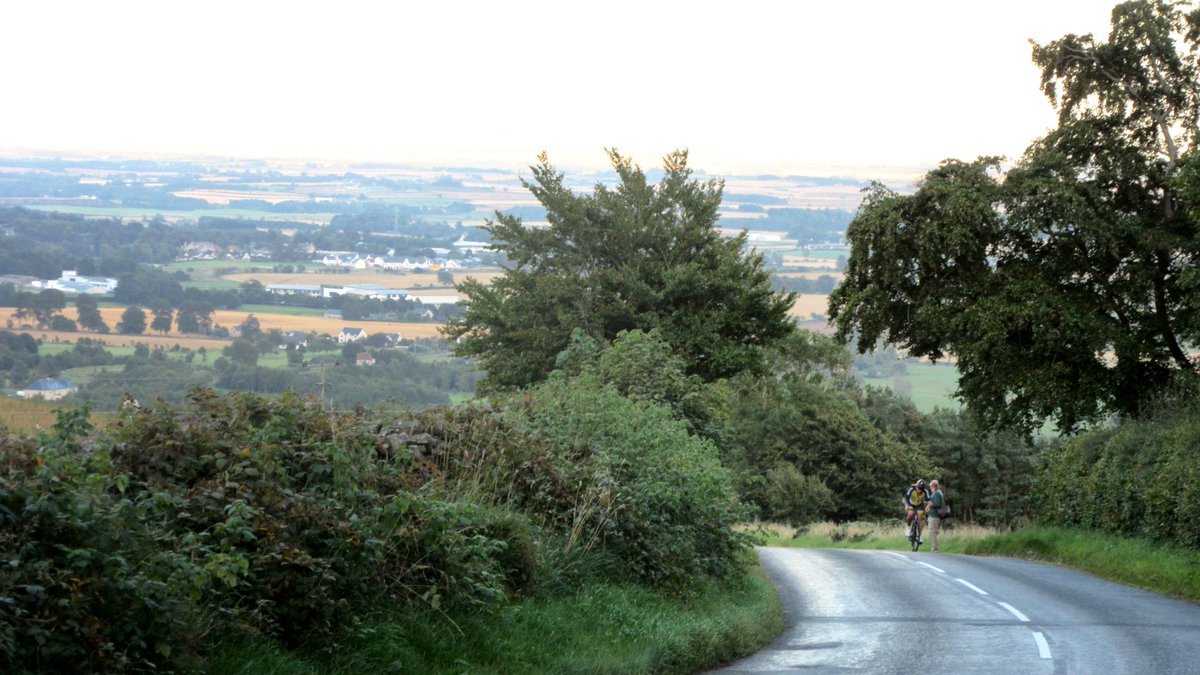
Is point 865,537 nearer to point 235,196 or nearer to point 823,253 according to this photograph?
point 235,196

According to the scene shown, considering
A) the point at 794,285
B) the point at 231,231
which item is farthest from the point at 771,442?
the point at 794,285

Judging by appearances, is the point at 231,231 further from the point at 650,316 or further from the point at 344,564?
the point at 344,564

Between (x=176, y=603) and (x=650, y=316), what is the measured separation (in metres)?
31.7

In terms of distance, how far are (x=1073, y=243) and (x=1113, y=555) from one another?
667 cm

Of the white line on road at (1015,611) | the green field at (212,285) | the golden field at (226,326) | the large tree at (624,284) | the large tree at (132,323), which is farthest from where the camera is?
the green field at (212,285)

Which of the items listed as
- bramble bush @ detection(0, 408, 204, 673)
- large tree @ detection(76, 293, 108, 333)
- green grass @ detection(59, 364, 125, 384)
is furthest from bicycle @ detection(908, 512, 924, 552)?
bramble bush @ detection(0, 408, 204, 673)

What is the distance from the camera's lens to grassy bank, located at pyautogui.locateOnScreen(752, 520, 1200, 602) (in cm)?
1953

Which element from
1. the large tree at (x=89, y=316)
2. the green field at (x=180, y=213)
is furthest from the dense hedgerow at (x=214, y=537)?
the green field at (x=180, y=213)

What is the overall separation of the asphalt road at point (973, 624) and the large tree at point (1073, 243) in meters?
4.71

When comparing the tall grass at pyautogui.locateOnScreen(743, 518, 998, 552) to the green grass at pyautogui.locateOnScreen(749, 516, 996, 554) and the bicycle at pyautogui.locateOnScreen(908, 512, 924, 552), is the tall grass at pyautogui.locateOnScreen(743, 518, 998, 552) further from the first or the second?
the bicycle at pyautogui.locateOnScreen(908, 512, 924, 552)

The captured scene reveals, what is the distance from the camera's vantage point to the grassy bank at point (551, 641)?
26.5ft

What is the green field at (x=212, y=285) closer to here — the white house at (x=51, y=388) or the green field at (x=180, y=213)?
the green field at (x=180, y=213)

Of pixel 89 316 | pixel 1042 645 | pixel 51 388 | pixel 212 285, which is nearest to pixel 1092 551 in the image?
pixel 1042 645

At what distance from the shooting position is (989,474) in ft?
220
